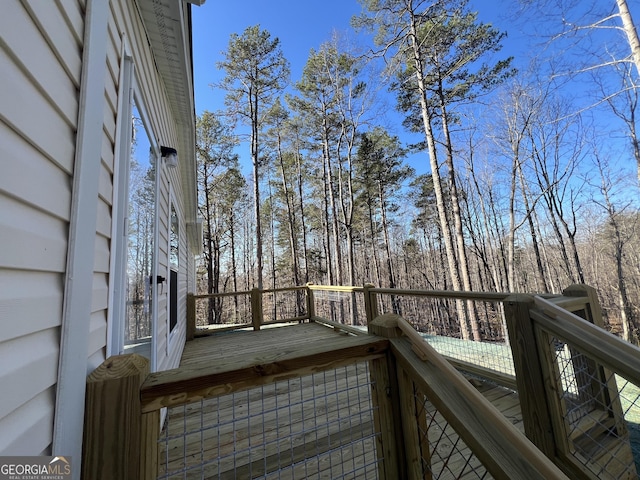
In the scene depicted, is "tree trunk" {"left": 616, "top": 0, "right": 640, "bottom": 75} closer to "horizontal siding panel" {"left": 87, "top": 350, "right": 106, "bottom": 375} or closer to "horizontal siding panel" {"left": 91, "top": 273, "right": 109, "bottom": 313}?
"horizontal siding panel" {"left": 91, "top": 273, "right": 109, "bottom": 313}

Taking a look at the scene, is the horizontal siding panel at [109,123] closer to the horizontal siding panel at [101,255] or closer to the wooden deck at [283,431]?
the horizontal siding panel at [101,255]

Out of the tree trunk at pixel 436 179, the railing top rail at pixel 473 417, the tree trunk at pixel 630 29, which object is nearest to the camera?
the railing top rail at pixel 473 417

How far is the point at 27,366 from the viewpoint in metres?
0.67

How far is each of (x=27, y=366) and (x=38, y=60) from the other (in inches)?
33.0

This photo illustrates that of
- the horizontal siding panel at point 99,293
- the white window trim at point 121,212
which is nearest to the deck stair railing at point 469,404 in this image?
the horizontal siding panel at point 99,293

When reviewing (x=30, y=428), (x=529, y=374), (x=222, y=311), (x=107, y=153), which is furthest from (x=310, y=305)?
(x=222, y=311)

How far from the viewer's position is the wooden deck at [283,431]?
1065 millimetres

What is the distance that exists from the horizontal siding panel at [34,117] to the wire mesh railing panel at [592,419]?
268 cm

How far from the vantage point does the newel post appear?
76cm

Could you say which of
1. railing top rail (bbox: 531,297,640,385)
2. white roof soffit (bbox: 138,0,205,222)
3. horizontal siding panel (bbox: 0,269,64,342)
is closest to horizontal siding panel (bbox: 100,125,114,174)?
horizontal siding panel (bbox: 0,269,64,342)

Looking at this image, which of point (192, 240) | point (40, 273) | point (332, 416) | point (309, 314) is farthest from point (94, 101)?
point (192, 240)

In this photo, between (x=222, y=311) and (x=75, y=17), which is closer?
(x=75, y=17)

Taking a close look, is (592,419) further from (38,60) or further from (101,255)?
(38,60)

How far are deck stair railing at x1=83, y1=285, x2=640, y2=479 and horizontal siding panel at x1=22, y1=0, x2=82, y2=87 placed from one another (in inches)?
39.8
